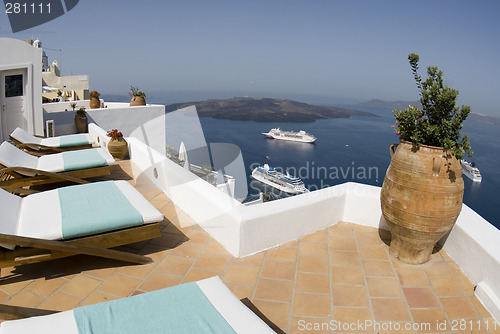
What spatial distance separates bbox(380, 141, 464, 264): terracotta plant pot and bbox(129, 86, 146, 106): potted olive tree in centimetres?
1008

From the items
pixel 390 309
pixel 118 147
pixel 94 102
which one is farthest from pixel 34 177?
pixel 94 102

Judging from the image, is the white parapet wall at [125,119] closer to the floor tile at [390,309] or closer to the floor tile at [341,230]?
the floor tile at [341,230]

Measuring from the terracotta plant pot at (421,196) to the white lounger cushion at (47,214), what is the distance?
202 cm

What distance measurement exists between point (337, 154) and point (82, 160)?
241 ft

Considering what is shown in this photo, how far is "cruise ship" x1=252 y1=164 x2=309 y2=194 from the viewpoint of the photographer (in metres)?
46.9

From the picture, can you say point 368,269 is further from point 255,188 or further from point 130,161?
point 255,188

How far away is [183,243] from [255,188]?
1956 inches

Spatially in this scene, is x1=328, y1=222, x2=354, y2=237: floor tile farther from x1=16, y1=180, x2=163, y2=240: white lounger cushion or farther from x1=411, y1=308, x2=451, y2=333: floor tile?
x1=16, y1=180, x2=163, y2=240: white lounger cushion

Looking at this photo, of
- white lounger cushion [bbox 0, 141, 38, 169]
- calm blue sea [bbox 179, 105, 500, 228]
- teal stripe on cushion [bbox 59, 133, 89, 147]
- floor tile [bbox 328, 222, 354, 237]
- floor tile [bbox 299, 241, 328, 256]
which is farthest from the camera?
calm blue sea [bbox 179, 105, 500, 228]

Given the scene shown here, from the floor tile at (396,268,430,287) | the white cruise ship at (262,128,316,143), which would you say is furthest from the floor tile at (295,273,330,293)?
the white cruise ship at (262,128,316,143)

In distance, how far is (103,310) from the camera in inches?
60.4

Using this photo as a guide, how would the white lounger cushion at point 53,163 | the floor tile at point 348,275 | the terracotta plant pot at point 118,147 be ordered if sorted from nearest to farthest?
the floor tile at point 348,275 → the white lounger cushion at point 53,163 → the terracotta plant pot at point 118,147

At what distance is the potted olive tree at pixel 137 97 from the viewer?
36.5 feet

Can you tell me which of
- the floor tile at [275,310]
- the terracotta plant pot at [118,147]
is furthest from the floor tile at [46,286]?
the terracotta plant pot at [118,147]
